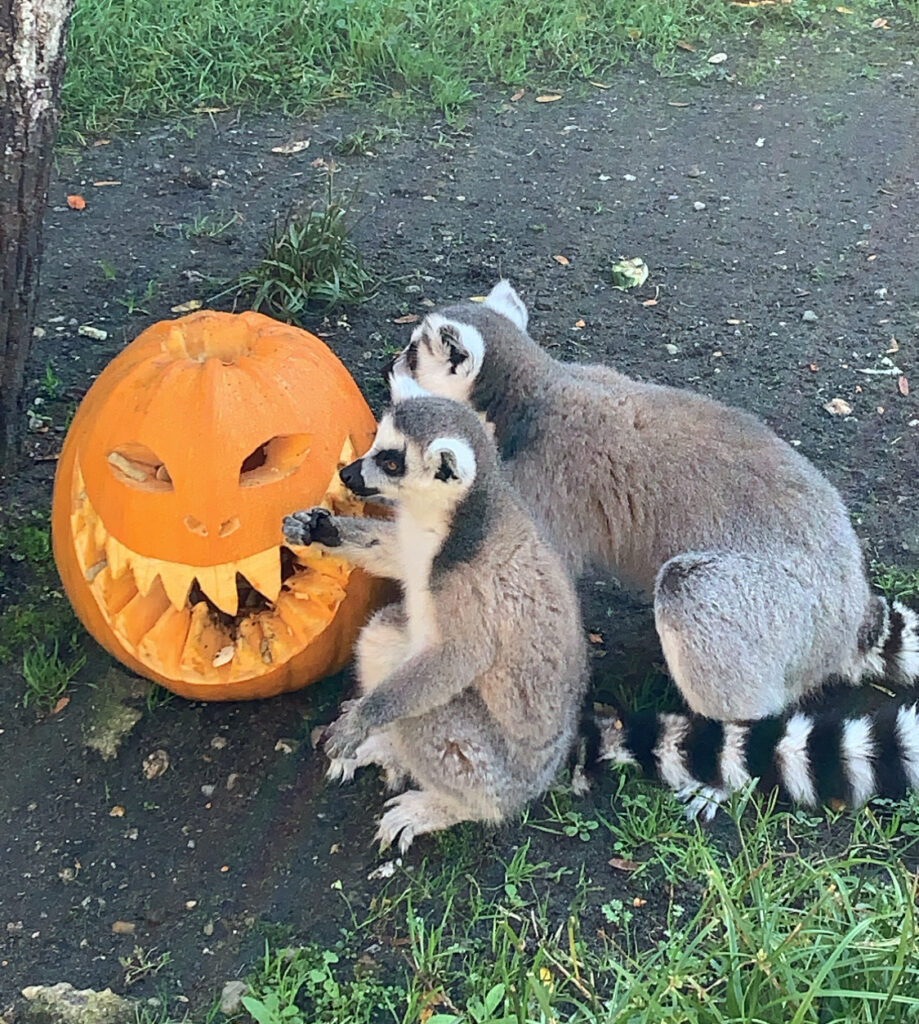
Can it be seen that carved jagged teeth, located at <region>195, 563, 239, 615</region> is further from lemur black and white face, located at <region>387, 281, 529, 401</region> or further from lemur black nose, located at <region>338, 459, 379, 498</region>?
lemur black and white face, located at <region>387, 281, 529, 401</region>

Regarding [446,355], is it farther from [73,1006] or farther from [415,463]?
[73,1006]

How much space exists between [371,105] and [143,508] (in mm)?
4826

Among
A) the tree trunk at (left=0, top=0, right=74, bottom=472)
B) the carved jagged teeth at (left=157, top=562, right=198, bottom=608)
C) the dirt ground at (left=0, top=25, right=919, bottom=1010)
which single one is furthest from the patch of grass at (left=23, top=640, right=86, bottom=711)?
the tree trunk at (left=0, top=0, right=74, bottom=472)

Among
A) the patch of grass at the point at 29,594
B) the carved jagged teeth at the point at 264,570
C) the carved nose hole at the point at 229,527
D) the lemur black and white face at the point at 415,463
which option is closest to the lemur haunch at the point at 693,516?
the lemur black and white face at the point at 415,463

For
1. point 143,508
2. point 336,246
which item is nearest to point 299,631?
point 143,508

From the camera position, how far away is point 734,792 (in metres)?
2.95

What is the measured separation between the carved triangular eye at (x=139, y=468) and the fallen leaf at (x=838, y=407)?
2887 millimetres

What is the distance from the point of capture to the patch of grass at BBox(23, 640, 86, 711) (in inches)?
126

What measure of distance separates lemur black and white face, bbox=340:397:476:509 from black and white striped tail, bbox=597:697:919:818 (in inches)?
30.9

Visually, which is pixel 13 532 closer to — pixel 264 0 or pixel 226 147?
pixel 226 147

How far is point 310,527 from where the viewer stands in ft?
9.61

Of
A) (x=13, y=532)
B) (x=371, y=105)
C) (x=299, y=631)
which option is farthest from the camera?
(x=371, y=105)

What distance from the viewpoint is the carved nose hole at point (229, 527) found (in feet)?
9.48

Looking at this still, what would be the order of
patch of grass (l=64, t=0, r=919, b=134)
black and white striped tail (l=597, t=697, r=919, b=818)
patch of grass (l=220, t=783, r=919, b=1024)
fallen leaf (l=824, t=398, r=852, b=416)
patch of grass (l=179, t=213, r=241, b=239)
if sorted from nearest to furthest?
1. patch of grass (l=220, t=783, r=919, b=1024)
2. black and white striped tail (l=597, t=697, r=919, b=818)
3. fallen leaf (l=824, t=398, r=852, b=416)
4. patch of grass (l=179, t=213, r=241, b=239)
5. patch of grass (l=64, t=0, r=919, b=134)
